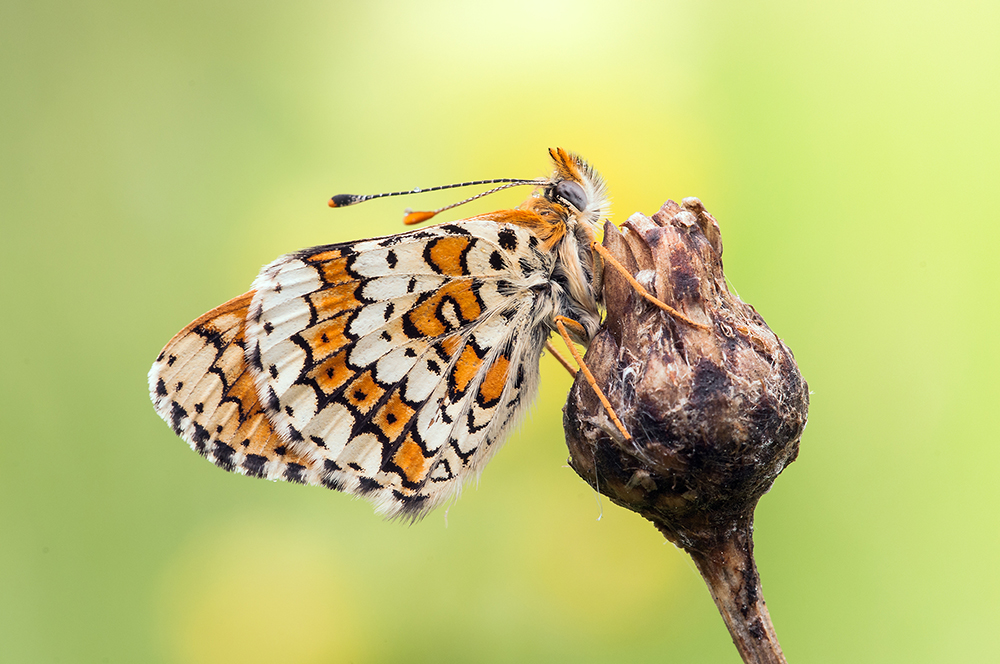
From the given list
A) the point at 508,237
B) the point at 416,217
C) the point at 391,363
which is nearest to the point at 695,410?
the point at 508,237

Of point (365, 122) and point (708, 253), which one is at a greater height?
point (365, 122)

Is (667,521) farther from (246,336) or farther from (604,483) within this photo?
(246,336)

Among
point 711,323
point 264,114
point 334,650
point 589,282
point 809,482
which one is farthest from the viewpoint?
point 264,114

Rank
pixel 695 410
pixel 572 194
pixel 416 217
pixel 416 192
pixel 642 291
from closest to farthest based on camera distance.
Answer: pixel 695 410, pixel 642 291, pixel 416 192, pixel 572 194, pixel 416 217

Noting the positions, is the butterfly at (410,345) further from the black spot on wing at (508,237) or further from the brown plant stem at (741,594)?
the brown plant stem at (741,594)

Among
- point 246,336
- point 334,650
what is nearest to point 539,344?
point 246,336

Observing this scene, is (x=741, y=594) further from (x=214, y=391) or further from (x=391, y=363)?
(x=214, y=391)

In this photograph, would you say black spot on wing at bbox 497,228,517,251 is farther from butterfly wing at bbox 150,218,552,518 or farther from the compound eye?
the compound eye

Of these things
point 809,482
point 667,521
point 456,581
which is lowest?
point 456,581
